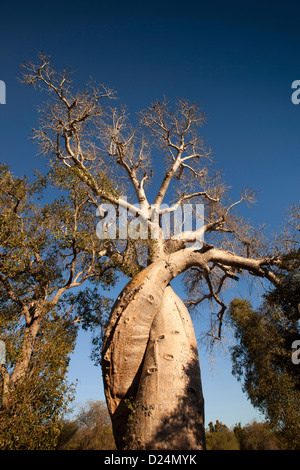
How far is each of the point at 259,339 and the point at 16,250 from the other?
799cm

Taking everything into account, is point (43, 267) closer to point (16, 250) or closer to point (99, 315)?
point (16, 250)

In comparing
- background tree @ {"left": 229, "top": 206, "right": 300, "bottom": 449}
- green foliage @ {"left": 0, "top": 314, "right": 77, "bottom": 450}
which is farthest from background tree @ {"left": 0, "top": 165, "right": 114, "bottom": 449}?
background tree @ {"left": 229, "top": 206, "right": 300, "bottom": 449}

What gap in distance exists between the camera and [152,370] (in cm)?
436

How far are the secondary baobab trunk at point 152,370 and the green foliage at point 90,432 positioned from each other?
14.4 m

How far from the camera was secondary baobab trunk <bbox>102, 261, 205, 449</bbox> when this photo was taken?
3.76 meters

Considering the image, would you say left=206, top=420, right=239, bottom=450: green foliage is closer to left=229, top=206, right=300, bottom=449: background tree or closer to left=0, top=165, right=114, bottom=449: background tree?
left=229, top=206, right=300, bottom=449: background tree

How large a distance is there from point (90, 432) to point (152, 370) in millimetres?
18831

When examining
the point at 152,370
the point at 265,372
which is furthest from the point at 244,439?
the point at 152,370

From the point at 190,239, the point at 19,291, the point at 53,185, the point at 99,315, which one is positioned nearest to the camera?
the point at 19,291

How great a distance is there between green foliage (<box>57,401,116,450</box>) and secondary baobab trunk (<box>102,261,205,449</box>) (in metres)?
14.4

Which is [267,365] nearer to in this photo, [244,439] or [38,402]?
[38,402]
